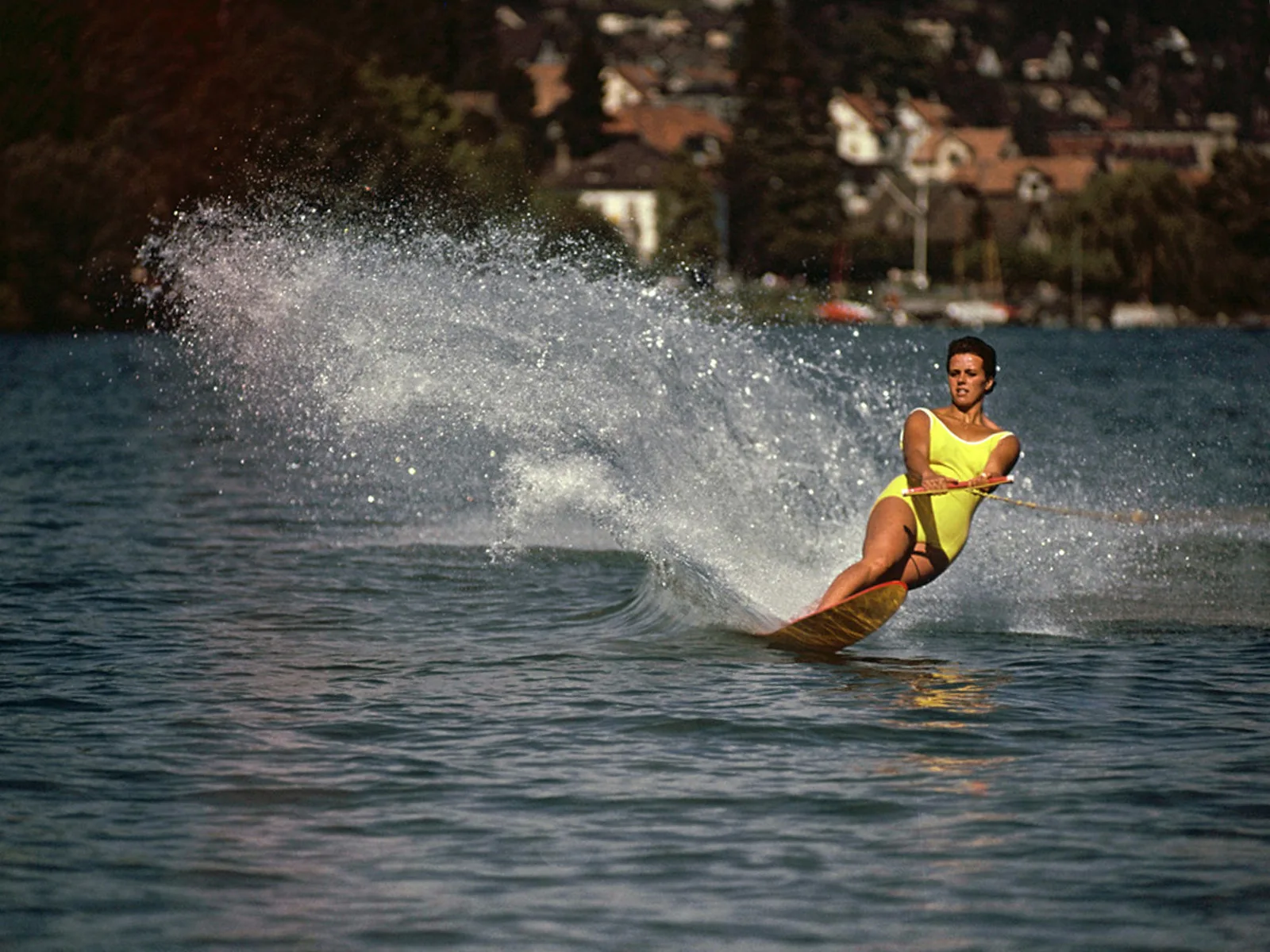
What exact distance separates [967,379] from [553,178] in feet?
408

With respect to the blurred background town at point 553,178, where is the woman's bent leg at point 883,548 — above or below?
below

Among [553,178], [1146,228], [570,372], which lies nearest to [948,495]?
[570,372]

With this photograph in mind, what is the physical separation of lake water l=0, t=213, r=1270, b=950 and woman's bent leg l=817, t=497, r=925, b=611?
1.77 ft

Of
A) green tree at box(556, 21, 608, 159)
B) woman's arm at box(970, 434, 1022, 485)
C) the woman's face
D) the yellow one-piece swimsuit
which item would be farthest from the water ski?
green tree at box(556, 21, 608, 159)

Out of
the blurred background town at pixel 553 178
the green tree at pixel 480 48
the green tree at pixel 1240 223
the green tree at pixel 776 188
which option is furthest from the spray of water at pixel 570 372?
the green tree at pixel 480 48

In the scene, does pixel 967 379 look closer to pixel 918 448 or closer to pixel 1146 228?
pixel 918 448

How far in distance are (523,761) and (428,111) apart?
74.4 metres

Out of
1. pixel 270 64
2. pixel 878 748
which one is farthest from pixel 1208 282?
pixel 878 748

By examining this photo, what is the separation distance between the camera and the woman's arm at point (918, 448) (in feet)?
42.9

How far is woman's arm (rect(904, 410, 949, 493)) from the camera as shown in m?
13.1

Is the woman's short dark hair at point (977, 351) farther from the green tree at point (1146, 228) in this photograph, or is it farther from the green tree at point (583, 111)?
the green tree at point (583, 111)

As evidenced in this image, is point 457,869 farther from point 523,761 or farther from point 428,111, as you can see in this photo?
point 428,111

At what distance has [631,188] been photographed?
13400 cm

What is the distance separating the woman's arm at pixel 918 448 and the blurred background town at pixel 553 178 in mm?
25198
